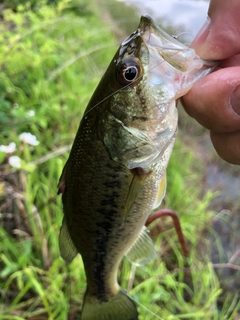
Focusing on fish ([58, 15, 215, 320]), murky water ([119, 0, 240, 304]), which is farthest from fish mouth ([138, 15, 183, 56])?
murky water ([119, 0, 240, 304])

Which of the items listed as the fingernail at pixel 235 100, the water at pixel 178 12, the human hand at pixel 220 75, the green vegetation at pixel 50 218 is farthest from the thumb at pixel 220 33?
the water at pixel 178 12

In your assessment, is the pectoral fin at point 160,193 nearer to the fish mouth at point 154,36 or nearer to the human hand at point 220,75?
the human hand at point 220,75

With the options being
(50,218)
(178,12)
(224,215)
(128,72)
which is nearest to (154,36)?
(128,72)

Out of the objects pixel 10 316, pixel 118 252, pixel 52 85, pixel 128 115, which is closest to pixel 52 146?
pixel 52 85

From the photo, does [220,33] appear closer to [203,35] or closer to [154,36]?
[203,35]

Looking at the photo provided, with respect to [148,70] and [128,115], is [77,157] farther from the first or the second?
[148,70]
